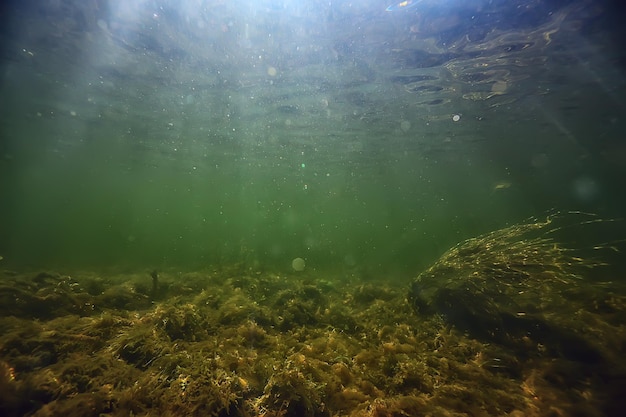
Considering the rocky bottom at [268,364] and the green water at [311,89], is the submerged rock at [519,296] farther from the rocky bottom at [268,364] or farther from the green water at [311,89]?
the green water at [311,89]

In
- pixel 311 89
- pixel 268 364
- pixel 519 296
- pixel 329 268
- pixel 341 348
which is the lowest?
pixel 341 348

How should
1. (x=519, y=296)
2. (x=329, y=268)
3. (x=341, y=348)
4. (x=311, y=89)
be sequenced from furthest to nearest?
(x=329, y=268) < (x=311, y=89) < (x=519, y=296) < (x=341, y=348)

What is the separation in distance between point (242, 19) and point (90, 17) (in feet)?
15.2

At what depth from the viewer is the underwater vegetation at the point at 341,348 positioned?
14.6 feet

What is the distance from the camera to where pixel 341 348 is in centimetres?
648

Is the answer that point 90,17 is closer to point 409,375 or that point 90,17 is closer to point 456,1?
point 456,1

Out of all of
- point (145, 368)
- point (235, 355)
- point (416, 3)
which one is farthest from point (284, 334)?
point (416, 3)

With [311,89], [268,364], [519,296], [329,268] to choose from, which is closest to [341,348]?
[268,364]

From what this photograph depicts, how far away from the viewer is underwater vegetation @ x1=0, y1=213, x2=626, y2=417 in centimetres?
446

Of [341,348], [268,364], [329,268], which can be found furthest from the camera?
[329,268]

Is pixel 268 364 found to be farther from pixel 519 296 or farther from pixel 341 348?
pixel 519 296

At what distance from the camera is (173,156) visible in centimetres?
2827

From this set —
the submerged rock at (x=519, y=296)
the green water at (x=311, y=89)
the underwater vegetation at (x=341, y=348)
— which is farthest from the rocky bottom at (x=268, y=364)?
the green water at (x=311, y=89)

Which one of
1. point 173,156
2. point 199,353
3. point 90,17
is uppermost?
point 173,156
